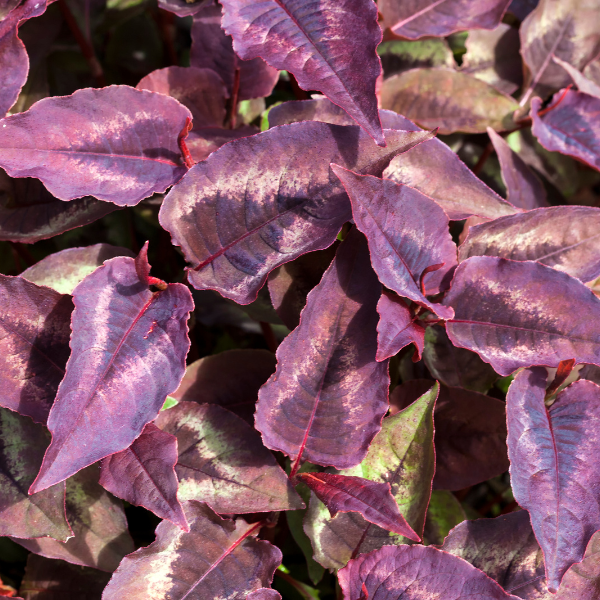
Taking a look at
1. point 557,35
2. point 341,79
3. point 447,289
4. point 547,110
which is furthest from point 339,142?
point 557,35

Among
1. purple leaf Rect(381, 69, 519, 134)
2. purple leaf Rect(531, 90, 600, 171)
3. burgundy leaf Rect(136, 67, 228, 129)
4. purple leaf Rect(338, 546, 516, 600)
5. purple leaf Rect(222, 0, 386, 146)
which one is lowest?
purple leaf Rect(338, 546, 516, 600)

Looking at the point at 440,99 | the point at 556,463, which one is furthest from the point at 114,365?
the point at 440,99

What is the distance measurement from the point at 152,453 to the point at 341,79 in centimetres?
42

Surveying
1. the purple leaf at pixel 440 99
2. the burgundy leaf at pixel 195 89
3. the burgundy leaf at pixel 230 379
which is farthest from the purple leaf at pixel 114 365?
the purple leaf at pixel 440 99

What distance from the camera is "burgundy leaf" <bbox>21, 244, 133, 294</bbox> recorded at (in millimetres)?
744

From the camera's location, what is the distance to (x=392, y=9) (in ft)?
2.97

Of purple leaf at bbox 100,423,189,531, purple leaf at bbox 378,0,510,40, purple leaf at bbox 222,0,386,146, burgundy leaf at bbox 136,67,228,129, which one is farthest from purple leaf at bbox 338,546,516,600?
purple leaf at bbox 378,0,510,40

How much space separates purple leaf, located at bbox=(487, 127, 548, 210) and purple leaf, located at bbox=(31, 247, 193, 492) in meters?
0.49

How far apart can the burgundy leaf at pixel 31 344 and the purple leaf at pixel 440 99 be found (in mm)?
550

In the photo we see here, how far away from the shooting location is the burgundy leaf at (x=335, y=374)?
64 centimetres

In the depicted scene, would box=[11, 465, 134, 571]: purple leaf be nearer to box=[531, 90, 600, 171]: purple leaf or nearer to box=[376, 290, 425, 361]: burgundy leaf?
box=[376, 290, 425, 361]: burgundy leaf

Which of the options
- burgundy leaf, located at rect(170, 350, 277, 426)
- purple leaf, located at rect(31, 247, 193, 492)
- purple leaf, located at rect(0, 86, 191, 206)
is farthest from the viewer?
burgundy leaf, located at rect(170, 350, 277, 426)

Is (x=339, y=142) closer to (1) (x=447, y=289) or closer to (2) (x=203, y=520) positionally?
(1) (x=447, y=289)

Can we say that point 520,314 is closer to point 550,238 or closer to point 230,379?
point 550,238
